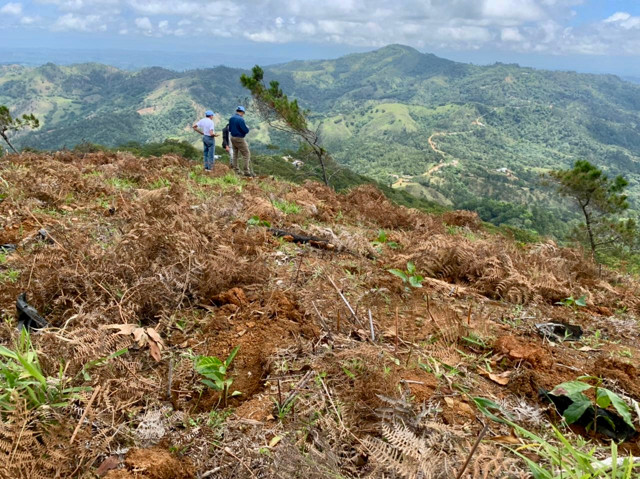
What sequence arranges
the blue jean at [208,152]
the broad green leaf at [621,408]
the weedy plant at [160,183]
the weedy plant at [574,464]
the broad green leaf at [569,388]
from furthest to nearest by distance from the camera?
the blue jean at [208,152]
the weedy plant at [160,183]
the broad green leaf at [569,388]
the broad green leaf at [621,408]
the weedy plant at [574,464]

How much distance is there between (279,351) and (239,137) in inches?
423

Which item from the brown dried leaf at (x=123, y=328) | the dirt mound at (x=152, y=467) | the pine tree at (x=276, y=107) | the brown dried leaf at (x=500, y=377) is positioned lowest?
the brown dried leaf at (x=500, y=377)

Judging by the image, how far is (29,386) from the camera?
1.73 m

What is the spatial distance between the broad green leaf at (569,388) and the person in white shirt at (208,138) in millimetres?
9972

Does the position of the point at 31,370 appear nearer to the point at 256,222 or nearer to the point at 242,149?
the point at 256,222

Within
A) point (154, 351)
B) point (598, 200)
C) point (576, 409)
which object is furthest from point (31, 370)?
point (598, 200)

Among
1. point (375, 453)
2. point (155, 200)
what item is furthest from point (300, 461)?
point (155, 200)

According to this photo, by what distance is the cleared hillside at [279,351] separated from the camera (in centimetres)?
161

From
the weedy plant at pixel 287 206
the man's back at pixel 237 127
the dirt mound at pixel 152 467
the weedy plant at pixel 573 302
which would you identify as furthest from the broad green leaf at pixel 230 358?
the man's back at pixel 237 127

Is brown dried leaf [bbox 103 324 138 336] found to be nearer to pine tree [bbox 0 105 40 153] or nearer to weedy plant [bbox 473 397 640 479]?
weedy plant [bbox 473 397 640 479]

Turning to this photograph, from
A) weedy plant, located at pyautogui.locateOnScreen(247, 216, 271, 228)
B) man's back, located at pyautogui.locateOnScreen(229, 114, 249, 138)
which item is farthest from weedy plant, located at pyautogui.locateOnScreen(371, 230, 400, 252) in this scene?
man's back, located at pyautogui.locateOnScreen(229, 114, 249, 138)

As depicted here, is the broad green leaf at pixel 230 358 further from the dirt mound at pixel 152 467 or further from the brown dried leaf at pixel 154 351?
the dirt mound at pixel 152 467

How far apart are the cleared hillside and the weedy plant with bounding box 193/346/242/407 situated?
1.9 inches

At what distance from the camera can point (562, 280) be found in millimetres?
4488
